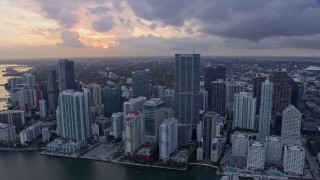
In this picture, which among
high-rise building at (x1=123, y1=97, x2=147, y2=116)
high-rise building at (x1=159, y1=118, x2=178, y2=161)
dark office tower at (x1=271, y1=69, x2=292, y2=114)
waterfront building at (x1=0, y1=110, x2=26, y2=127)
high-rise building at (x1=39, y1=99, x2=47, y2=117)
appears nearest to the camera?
high-rise building at (x1=159, y1=118, x2=178, y2=161)

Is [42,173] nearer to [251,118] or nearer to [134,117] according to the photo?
[134,117]

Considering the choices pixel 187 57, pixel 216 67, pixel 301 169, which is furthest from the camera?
pixel 216 67

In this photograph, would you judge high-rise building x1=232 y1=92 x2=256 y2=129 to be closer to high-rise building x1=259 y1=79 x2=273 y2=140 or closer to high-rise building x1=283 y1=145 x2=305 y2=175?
high-rise building x1=259 y1=79 x2=273 y2=140

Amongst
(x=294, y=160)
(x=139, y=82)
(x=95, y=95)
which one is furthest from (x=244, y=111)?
(x=95, y=95)

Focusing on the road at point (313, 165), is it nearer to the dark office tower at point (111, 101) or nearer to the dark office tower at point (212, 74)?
the dark office tower at point (212, 74)

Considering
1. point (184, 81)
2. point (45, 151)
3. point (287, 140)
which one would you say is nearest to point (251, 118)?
point (287, 140)

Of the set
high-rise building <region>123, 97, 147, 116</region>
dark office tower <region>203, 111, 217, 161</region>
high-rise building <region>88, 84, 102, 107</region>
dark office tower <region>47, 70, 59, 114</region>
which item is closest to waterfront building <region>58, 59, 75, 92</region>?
dark office tower <region>47, 70, 59, 114</region>

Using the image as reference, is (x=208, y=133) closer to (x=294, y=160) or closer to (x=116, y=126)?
(x=294, y=160)
